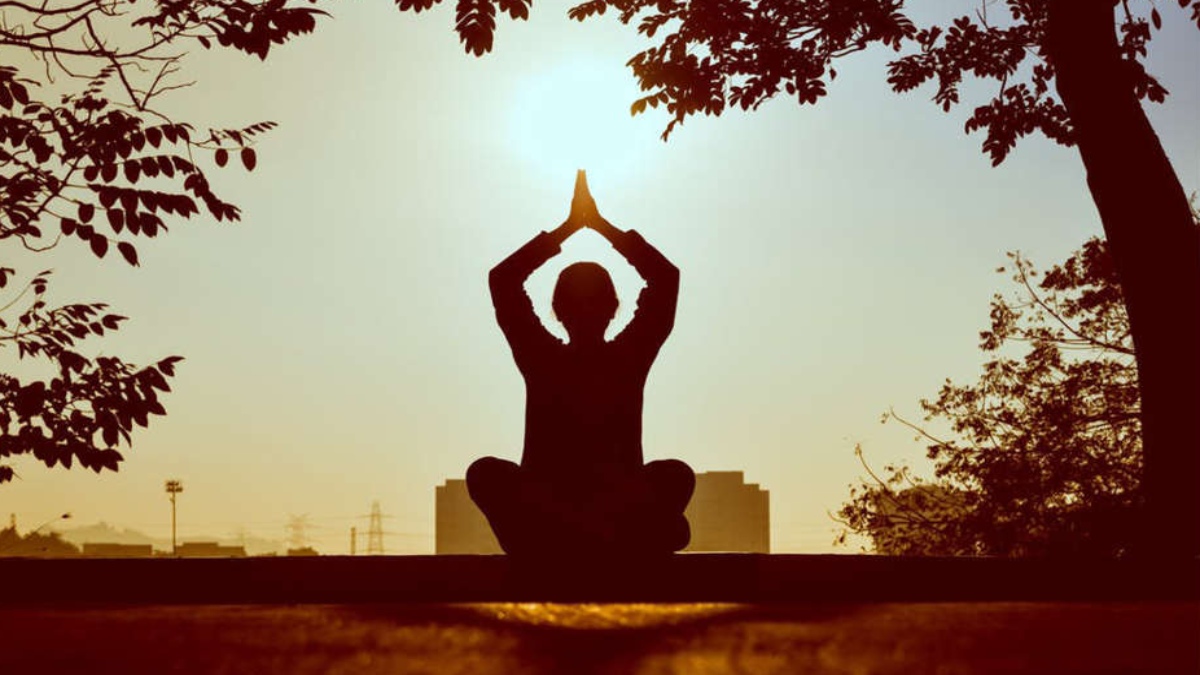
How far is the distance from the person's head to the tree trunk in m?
3.97

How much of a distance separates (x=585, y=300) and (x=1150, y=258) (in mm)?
4182

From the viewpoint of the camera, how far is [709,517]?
183 meters

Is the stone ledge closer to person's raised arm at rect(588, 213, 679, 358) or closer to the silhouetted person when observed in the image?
the silhouetted person

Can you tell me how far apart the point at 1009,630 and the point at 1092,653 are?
0.44 ft

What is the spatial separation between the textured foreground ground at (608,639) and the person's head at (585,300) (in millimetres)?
3622

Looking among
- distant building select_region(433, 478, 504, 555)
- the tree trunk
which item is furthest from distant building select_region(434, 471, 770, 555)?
the tree trunk

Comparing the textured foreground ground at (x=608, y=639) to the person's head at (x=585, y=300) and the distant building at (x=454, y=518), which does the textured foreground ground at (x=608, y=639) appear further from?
the distant building at (x=454, y=518)

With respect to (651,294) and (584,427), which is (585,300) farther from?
(584,427)

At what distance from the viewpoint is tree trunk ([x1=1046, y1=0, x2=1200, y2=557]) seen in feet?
22.6

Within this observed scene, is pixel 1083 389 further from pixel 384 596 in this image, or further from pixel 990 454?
pixel 384 596

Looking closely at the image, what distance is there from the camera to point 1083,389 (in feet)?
54.6

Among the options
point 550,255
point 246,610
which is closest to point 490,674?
point 246,610

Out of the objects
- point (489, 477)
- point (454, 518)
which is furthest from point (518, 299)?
point (454, 518)

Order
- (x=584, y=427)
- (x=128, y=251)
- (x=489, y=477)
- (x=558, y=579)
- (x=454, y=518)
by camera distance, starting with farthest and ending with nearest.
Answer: (x=454, y=518) → (x=128, y=251) → (x=584, y=427) → (x=489, y=477) → (x=558, y=579)
